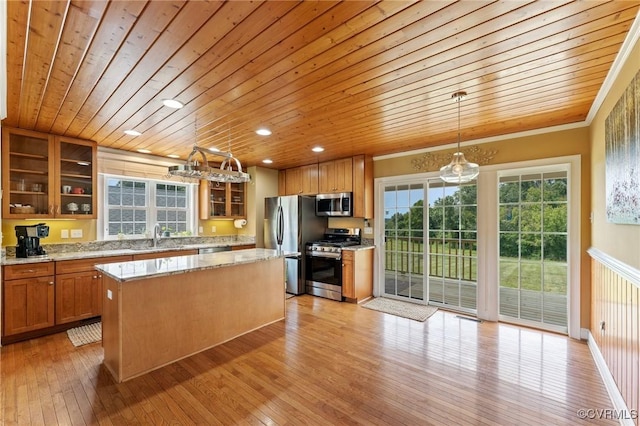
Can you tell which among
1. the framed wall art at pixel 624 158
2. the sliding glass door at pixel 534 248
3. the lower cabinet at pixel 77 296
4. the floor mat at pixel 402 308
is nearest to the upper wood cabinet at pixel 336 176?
the floor mat at pixel 402 308

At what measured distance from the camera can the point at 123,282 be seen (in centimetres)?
245

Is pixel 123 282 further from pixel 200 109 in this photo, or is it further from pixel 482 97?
pixel 482 97

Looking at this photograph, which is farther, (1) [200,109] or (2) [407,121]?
(2) [407,121]

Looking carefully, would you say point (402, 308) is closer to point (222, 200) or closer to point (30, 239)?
point (222, 200)

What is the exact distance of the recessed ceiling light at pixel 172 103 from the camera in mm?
2649

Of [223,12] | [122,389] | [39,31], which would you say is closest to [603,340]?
[223,12]

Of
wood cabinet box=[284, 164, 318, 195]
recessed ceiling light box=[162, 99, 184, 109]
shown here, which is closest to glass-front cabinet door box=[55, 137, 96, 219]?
recessed ceiling light box=[162, 99, 184, 109]

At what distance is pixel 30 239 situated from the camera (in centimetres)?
355

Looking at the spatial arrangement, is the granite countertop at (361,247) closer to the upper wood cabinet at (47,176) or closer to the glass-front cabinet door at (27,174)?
the upper wood cabinet at (47,176)

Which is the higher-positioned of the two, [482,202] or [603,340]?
[482,202]

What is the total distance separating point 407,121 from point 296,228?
2833 millimetres

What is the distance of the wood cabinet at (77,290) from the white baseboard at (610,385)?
5240mm

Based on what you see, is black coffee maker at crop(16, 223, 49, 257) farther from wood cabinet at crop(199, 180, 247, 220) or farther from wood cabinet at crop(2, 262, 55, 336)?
wood cabinet at crop(199, 180, 247, 220)

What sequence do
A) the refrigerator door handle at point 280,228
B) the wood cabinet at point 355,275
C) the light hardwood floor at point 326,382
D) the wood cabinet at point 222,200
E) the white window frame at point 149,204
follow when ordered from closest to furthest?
the light hardwood floor at point 326,382, the white window frame at point 149,204, the wood cabinet at point 355,275, the wood cabinet at point 222,200, the refrigerator door handle at point 280,228
